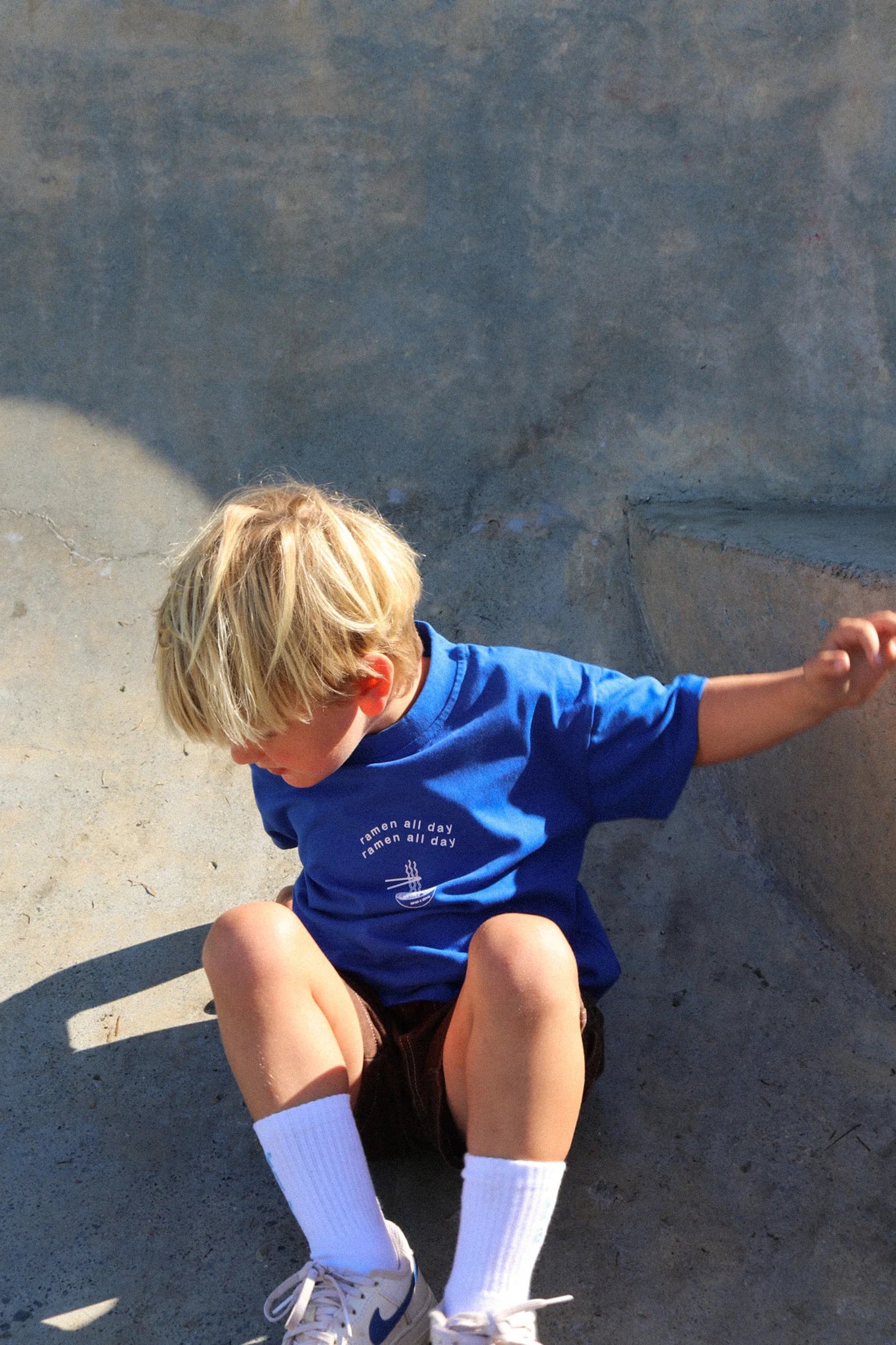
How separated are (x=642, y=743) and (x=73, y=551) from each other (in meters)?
1.76

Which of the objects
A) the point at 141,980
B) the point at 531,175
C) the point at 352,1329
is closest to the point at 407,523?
the point at 531,175

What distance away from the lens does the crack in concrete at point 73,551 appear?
2.69 m

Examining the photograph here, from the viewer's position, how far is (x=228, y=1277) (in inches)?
57.7

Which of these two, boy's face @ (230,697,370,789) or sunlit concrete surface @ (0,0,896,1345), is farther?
sunlit concrete surface @ (0,0,896,1345)

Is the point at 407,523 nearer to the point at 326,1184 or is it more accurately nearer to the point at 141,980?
the point at 141,980

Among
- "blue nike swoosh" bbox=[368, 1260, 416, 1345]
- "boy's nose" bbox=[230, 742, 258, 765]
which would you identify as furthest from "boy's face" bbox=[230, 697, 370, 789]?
"blue nike swoosh" bbox=[368, 1260, 416, 1345]

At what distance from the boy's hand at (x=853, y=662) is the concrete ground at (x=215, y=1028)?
26.7 inches

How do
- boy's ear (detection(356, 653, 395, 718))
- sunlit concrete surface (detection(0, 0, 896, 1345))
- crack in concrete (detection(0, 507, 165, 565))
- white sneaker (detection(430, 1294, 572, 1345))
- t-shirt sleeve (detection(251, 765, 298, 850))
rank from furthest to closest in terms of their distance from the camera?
1. crack in concrete (detection(0, 507, 165, 565))
2. sunlit concrete surface (detection(0, 0, 896, 1345))
3. t-shirt sleeve (detection(251, 765, 298, 850))
4. boy's ear (detection(356, 653, 395, 718))
5. white sneaker (detection(430, 1294, 572, 1345))

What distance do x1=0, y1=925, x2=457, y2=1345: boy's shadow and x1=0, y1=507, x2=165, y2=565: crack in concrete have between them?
1.13 m

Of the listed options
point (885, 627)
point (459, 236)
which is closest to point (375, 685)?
point (885, 627)

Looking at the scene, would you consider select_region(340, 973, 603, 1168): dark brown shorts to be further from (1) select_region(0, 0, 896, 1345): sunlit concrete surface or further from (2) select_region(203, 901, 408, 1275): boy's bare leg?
(1) select_region(0, 0, 896, 1345): sunlit concrete surface

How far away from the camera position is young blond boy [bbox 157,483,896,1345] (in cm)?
123

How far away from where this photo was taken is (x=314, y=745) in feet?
4.51

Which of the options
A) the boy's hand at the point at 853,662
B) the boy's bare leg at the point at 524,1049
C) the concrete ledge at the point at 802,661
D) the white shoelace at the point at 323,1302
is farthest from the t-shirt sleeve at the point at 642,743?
the white shoelace at the point at 323,1302
